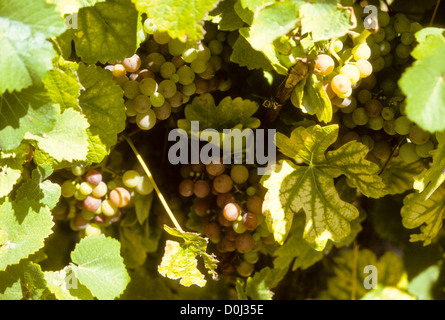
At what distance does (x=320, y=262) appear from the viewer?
1.24 metres

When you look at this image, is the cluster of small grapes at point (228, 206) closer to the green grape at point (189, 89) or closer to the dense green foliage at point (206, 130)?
the dense green foliage at point (206, 130)

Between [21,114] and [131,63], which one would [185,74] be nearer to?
[131,63]

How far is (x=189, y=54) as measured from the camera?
793 mm

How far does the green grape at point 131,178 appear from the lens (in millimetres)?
886

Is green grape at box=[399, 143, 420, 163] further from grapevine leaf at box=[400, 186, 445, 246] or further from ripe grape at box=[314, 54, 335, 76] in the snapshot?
ripe grape at box=[314, 54, 335, 76]

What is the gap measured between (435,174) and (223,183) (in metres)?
0.37

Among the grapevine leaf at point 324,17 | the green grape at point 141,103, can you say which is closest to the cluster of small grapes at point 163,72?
the green grape at point 141,103

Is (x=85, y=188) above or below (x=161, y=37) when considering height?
below

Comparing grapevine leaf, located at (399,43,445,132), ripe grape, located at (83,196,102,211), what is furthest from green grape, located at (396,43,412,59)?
ripe grape, located at (83,196,102,211)

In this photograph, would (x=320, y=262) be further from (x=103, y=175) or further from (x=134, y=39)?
(x=134, y=39)

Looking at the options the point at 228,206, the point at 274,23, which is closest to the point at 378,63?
the point at 274,23

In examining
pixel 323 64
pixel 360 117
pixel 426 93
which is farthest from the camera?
pixel 360 117

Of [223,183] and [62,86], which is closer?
[62,86]
